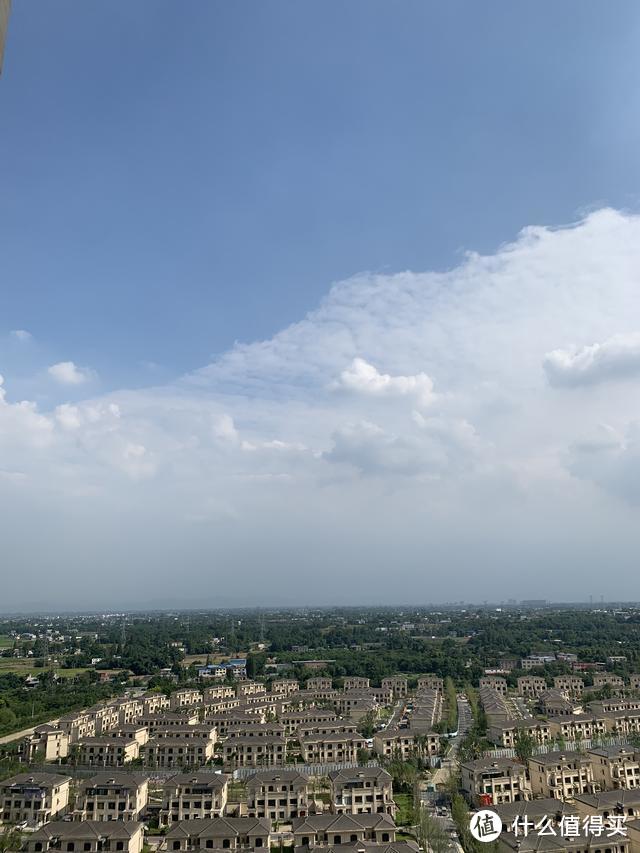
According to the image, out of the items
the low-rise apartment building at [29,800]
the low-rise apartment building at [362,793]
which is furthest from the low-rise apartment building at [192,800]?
the low-rise apartment building at [362,793]

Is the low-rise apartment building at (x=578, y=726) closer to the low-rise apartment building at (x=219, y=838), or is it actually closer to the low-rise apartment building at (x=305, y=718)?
the low-rise apartment building at (x=305, y=718)

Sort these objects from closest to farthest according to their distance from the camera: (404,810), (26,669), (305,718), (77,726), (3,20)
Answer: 1. (3,20)
2. (404,810)
3. (77,726)
4. (305,718)
5. (26,669)

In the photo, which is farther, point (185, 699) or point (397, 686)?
point (397, 686)

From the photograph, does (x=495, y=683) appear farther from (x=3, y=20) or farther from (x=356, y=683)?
(x=3, y=20)

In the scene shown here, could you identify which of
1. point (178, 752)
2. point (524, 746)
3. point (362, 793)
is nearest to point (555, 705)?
point (524, 746)

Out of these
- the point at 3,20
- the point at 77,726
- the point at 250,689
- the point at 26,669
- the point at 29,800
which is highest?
the point at 3,20

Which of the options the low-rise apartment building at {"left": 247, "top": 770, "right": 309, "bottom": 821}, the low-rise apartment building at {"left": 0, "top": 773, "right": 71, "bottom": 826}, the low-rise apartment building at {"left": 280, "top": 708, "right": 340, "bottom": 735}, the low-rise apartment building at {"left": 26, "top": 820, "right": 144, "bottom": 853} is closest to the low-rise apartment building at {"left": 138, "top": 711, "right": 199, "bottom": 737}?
the low-rise apartment building at {"left": 280, "top": 708, "right": 340, "bottom": 735}
